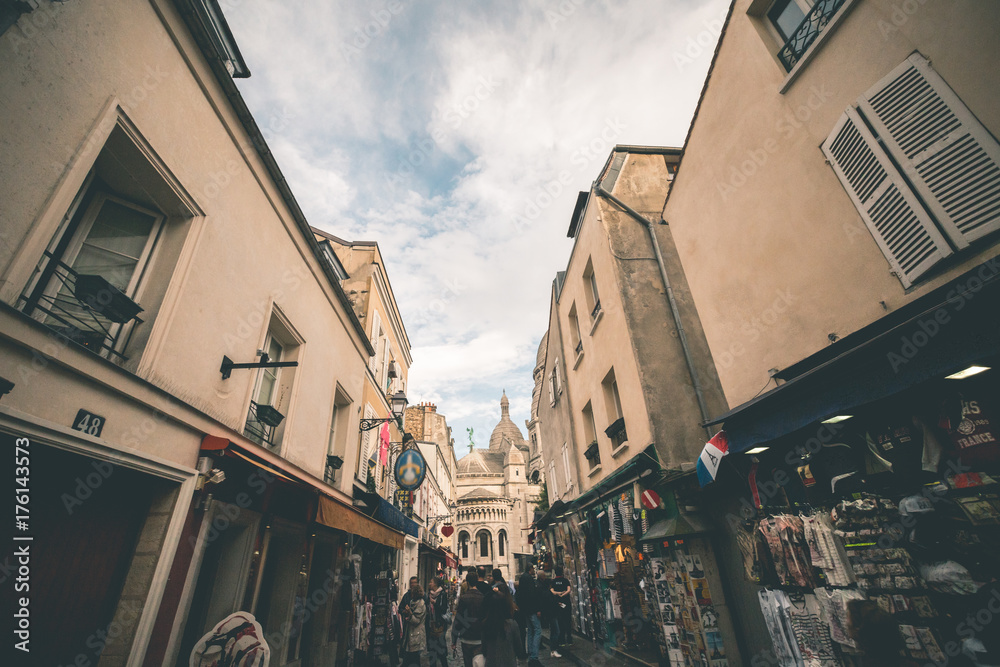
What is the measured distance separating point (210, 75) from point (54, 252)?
2.69m

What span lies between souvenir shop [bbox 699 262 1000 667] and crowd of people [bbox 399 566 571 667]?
3.10 meters

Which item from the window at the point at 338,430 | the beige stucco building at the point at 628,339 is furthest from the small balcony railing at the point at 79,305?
the beige stucco building at the point at 628,339

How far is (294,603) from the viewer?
6.06 metres

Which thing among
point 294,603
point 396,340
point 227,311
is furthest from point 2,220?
point 396,340

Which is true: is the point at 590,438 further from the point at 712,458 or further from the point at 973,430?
the point at 973,430

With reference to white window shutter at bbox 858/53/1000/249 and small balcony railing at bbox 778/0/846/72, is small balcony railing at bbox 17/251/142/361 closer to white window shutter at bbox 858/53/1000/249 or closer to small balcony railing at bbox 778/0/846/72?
white window shutter at bbox 858/53/1000/249

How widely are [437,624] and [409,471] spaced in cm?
343

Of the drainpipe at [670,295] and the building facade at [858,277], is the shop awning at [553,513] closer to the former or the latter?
the drainpipe at [670,295]

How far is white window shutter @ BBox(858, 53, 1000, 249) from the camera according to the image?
3006 millimetres

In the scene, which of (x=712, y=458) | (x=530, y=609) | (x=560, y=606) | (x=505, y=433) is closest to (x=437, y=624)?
(x=530, y=609)

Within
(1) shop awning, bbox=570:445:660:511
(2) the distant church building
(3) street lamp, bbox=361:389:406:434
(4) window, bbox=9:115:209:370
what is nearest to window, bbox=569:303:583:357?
(1) shop awning, bbox=570:445:660:511

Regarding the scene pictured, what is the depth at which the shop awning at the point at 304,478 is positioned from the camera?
13.9 ft

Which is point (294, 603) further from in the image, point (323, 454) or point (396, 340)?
point (396, 340)

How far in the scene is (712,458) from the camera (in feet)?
17.0
